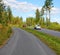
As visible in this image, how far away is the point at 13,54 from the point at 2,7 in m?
37.2

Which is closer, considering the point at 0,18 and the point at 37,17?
the point at 0,18

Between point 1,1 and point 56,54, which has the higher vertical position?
point 1,1

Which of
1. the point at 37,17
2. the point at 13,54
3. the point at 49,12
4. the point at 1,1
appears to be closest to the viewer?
the point at 13,54

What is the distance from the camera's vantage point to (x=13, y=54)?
47.8ft

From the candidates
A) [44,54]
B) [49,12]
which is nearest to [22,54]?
[44,54]

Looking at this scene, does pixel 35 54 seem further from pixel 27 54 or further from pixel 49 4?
pixel 49 4

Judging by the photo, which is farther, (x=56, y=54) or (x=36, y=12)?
(x=36, y=12)

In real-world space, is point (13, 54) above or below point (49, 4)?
below

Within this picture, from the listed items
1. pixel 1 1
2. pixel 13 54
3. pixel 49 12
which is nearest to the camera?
pixel 13 54

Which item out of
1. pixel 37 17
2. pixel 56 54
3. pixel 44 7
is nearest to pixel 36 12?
pixel 37 17

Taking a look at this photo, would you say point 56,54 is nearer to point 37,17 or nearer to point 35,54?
point 35,54

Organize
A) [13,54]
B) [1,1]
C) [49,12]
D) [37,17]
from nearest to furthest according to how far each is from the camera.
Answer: [13,54], [1,1], [49,12], [37,17]

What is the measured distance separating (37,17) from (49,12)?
Result: 2045 inches

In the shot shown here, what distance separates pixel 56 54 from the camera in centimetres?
1534
